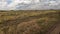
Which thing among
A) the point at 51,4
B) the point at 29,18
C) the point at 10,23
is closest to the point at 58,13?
the point at 51,4

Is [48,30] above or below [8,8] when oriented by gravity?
below

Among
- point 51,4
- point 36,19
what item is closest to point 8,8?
point 36,19

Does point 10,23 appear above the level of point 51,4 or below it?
below

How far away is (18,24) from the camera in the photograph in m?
0.85

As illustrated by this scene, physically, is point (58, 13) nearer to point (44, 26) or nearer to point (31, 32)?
point (44, 26)

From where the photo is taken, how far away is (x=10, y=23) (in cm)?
85

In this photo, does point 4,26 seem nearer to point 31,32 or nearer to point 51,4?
point 31,32

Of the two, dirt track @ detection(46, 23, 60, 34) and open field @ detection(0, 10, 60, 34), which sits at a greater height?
open field @ detection(0, 10, 60, 34)

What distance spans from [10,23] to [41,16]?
25 cm

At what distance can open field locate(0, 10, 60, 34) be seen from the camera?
32.5 inches

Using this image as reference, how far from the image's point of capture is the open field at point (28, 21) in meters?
0.83

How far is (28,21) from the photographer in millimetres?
863

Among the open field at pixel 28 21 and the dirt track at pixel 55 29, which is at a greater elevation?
the open field at pixel 28 21

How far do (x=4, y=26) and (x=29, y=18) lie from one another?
0.66 ft
